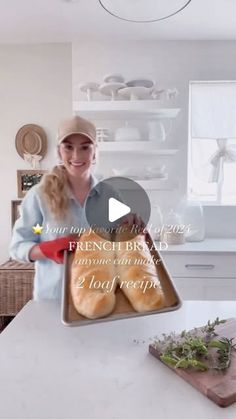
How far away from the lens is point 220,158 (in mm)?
2438

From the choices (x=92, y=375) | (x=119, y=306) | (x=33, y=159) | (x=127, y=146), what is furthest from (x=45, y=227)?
(x=33, y=159)

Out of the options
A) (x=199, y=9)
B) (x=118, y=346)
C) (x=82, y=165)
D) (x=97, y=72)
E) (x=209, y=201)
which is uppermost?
(x=199, y=9)

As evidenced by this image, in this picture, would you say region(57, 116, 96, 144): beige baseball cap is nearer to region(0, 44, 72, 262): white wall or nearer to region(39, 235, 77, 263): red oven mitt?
region(39, 235, 77, 263): red oven mitt

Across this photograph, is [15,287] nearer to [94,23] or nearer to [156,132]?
[156,132]

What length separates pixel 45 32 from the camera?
2182 mm

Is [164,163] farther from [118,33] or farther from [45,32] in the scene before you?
[45,32]

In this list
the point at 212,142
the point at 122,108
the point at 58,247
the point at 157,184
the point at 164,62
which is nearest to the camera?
the point at 58,247

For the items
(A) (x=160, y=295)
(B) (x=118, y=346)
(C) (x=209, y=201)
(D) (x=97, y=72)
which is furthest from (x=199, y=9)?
(B) (x=118, y=346)

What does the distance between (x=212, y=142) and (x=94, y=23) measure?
119 centimetres

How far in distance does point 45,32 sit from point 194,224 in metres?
1.73

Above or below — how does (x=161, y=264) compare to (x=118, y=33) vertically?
below

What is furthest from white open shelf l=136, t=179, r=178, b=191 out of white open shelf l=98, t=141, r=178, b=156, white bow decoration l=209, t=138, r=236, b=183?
white bow decoration l=209, t=138, r=236, b=183

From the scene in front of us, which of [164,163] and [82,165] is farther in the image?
[164,163]
